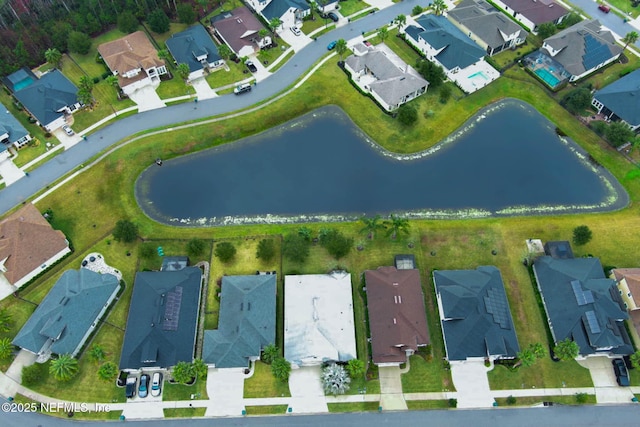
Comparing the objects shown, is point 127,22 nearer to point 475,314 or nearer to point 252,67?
point 252,67

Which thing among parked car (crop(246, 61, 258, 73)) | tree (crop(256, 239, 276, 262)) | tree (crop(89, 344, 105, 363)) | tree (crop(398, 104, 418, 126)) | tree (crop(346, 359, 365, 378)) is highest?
parked car (crop(246, 61, 258, 73))

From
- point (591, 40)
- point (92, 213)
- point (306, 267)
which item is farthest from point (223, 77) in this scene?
point (591, 40)

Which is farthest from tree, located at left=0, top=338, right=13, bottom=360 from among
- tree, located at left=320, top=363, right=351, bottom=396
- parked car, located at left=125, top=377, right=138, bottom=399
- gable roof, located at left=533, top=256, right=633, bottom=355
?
gable roof, located at left=533, top=256, right=633, bottom=355

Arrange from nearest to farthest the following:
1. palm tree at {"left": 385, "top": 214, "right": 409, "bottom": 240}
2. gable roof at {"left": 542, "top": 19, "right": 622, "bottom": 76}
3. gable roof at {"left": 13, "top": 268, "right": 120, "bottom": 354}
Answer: gable roof at {"left": 13, "top": 268, "right": 120, "bottom": 354} → palm tree at {"left": 385, "top": 214, "right": 409, "bottom": 240} → gable roof at {"left": 542, "top": 19, "right": 622, "bottom": 76}

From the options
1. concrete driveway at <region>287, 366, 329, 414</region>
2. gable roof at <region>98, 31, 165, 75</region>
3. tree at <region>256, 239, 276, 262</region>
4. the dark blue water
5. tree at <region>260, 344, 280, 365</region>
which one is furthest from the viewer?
gable roof at <region>98, 31, 165, 75</region>

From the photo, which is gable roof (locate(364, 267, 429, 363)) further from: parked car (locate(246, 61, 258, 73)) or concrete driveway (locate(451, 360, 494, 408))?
parked car (locate(246, 61, 258, 73))

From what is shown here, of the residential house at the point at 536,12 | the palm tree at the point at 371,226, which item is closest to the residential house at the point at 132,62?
the palm tree at the point at 371,226
